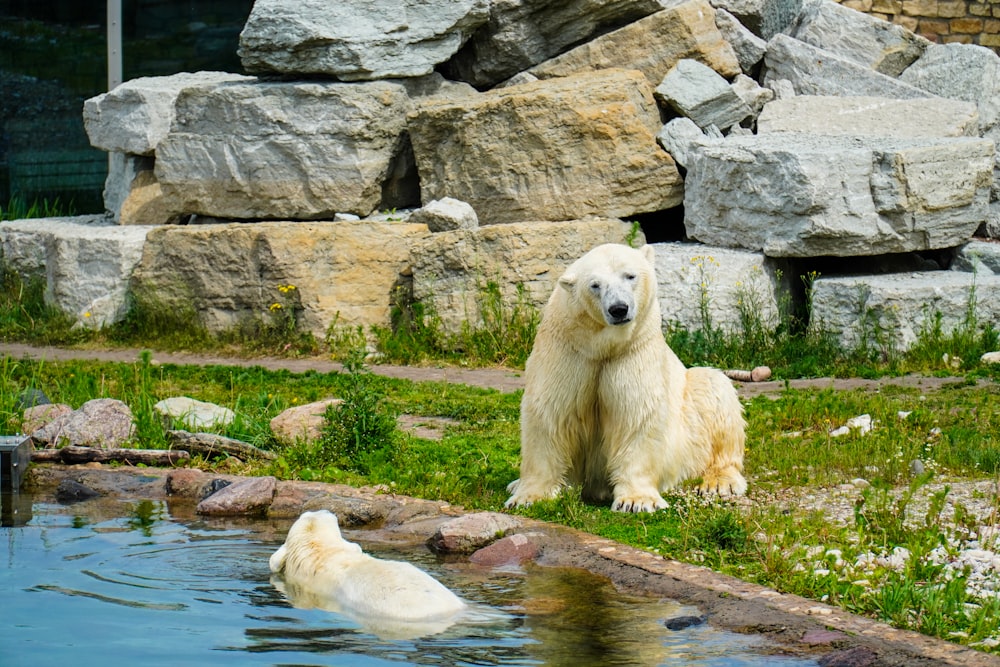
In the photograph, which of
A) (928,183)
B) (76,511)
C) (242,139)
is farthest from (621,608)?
(242,139)

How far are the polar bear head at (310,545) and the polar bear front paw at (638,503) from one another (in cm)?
145

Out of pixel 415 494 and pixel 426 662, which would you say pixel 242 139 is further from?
pixel 426 662

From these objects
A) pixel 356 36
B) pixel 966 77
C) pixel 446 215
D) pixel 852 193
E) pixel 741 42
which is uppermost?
pixel 741 42

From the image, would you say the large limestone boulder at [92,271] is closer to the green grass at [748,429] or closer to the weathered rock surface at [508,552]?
the green grass at [748,429]

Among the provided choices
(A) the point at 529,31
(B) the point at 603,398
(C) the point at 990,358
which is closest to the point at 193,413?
(B) the point at 603,398

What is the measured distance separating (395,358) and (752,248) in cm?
333

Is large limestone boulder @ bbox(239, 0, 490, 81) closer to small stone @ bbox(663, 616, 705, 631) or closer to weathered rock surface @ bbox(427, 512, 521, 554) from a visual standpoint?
weathered rock surface @ bbox(427, 512, 521, 554)

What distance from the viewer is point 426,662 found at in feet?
15.0

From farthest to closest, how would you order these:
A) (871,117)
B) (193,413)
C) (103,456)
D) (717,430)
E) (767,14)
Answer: (767,14) → (871,117) → (193,413) → (103,456) → (717,430)

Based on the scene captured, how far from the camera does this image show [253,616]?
5207 mm

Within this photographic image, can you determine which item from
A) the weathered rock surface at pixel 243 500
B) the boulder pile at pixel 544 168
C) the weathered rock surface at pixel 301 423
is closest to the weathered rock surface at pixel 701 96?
the boulder pile at pixel 544 168

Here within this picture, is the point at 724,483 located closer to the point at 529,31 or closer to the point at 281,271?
the point at 281,271

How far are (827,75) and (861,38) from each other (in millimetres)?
897

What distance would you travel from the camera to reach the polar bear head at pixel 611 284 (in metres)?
6.19
